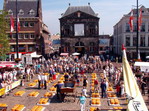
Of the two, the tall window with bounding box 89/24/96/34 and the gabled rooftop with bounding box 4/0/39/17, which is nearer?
the gabled rooftop with bounding box 4/0/39/17

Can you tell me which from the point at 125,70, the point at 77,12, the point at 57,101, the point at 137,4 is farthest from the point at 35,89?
the point at 77,12

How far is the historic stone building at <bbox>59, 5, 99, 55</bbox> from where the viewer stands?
61.7 meters

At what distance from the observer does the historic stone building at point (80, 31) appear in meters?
61.7

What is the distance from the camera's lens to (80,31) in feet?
205

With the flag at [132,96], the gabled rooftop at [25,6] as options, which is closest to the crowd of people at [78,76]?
the flag at [132,96]

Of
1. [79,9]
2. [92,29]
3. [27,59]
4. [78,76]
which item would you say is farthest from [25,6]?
[78,76]

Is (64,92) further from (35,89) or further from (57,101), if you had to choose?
(35,89)

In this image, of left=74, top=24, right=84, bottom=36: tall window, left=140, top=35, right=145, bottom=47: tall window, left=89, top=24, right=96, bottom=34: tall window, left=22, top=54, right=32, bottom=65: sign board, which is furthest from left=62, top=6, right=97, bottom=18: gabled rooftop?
left=22, top=54, right=32, bottom=65: sign board

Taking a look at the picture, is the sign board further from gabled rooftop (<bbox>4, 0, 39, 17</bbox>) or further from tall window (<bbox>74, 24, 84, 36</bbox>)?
tall window (<bbox>74, 24, 84, 36</bbox>)

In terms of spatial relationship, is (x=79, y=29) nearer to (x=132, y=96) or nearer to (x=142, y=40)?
(x=142, y=40)

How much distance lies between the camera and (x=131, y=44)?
2184 inches

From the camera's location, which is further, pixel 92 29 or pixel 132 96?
pixel 92 29

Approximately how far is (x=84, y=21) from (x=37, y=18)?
44.5 feet

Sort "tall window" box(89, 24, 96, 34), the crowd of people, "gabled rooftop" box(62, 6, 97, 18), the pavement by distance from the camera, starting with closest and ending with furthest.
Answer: the pavement
the crowd of people
"tall window" box(89, 24, 96, 34)
"gabled rooftop" box(62, 6, 97, 18)
